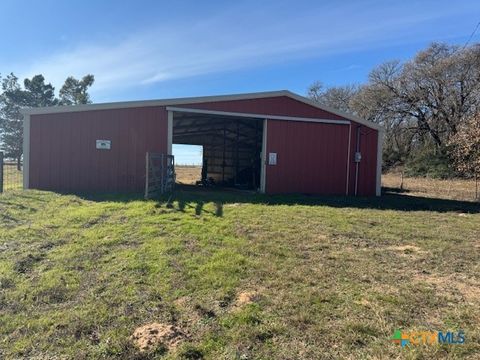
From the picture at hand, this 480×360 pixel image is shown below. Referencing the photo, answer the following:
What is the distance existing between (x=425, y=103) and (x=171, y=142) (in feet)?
83.7

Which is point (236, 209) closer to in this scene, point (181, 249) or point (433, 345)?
point (181, 249)

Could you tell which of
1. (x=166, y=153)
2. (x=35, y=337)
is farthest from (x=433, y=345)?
(x=166, y=153)

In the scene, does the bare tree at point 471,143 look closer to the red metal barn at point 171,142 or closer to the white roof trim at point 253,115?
the red metal barn at point 171,142

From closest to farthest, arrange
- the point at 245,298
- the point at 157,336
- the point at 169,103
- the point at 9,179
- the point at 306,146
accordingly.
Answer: the point at 157,336 < the point at 245,298 < the point at 169,103 < the point at 306,146 < the point at 9,179

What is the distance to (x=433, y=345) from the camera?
3.00m

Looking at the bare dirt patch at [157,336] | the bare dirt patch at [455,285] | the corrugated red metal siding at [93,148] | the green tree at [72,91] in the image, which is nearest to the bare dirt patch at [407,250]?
the bare dirt patch at [455,285]

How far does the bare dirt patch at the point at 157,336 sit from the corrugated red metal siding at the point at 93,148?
1050 cm

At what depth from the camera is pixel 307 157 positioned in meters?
15.0

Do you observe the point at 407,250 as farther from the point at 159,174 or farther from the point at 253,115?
the point at 253,115

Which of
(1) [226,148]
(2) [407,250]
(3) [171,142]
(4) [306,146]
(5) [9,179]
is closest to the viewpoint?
(2) [407,250]

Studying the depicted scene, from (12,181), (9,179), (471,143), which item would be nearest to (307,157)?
(471,143)

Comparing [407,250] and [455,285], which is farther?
[407,250]

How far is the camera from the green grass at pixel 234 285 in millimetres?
3135

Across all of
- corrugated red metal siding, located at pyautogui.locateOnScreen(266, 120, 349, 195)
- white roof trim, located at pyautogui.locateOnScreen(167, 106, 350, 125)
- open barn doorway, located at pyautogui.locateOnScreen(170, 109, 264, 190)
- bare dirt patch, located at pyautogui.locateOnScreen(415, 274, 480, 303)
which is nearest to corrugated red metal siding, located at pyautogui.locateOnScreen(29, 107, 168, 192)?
white roof trim, located at pyautogui.locateOnScreen(167, 106, 350, 125)
